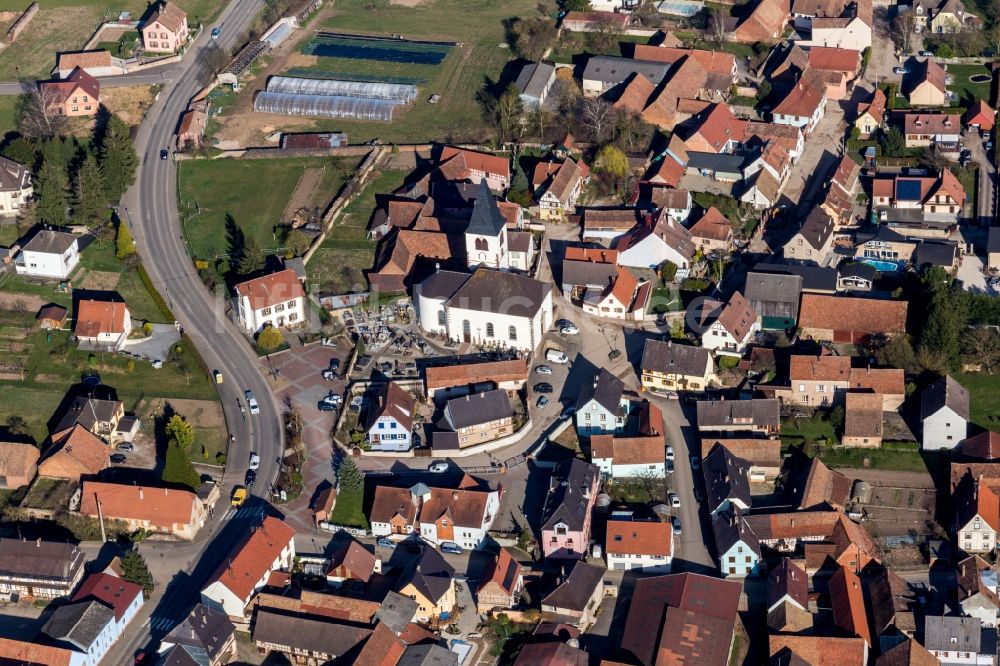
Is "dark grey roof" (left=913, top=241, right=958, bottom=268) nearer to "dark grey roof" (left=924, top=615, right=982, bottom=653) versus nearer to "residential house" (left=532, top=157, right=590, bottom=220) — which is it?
"residential house" (left=532, top=157, right=590, bottom=220)

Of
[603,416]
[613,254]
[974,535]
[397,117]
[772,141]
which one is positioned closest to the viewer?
[974,535]

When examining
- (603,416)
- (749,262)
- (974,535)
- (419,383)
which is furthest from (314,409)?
(974,535)

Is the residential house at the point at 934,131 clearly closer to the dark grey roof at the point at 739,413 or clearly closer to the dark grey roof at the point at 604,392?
the dark grey roof at the point at 739,413

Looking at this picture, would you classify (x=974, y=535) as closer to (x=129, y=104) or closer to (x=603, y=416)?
(x=603, y=416)

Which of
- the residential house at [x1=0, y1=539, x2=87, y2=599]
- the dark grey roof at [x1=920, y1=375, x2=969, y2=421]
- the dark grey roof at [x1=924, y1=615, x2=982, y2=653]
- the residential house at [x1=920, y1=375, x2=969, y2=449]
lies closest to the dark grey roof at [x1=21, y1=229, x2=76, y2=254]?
the residential house at [x1=0, y1=539, x2=87, y2=599]

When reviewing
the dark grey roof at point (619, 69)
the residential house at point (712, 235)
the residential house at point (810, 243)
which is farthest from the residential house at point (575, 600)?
the dark grey roof at point (619, 69)
